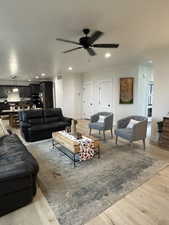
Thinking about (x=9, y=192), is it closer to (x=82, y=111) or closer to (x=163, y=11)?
(x=163, y=11)

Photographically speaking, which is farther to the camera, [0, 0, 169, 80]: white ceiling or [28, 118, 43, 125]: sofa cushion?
[28, 118, 43, 125]: sofa cushion

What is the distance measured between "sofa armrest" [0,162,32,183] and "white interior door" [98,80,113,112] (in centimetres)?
528

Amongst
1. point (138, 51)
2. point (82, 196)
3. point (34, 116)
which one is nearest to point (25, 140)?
point (34, 116)

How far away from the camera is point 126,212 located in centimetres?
185

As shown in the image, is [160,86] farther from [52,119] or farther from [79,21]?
[52,119]

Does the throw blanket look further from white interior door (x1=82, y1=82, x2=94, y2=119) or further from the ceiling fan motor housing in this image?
white interior door (x1=82, y1=82, x2=94, y2=119)

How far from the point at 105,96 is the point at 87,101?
1.56 metres

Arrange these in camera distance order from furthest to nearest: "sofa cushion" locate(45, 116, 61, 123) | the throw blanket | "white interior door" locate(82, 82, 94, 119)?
"white interior door" locate(82, 82, 94, 119), "sofa cushion" locate(45, 116, 61, 123), the throw blanket

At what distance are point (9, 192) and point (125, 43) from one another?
12.6ft

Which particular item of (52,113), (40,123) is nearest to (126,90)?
(52,113)

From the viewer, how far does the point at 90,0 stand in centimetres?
197

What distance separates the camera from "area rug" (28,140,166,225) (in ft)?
6.28

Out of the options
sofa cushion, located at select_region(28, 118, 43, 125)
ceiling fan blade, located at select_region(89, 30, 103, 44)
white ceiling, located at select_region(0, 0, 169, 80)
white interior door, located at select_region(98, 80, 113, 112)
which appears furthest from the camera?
white interior door, located at select_region(98, 80, 113, 112)

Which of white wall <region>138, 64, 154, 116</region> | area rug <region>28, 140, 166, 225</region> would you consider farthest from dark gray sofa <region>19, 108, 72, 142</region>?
white wall <region>138, 64, 154, 116</region>
